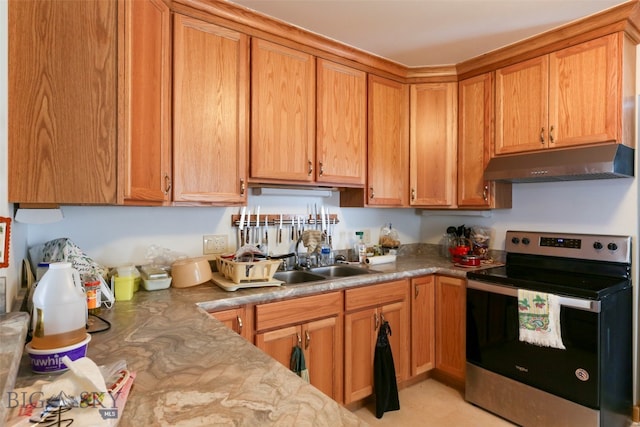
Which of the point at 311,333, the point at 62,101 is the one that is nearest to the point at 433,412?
the point at 311,333

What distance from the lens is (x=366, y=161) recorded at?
2.57 meters

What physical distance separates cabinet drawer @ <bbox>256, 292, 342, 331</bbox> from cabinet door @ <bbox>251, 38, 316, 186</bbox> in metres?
0.74

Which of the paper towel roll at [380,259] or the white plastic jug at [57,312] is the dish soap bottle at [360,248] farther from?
the white plastic jug at [57,312]

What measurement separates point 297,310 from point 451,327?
48.8 inches

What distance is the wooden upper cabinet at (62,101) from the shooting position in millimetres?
1182

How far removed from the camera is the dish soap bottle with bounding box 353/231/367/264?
8.77 feet

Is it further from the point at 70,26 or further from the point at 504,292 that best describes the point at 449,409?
the point at 70,26

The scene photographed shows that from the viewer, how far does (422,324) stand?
2520mm

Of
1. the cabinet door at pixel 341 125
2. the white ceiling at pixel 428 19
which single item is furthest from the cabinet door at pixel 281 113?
the white ceiling at pixel 428 19

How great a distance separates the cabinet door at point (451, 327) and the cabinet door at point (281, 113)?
1256 mm

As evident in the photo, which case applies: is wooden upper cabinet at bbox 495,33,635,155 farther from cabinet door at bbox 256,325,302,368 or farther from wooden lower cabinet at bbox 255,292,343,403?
cabinet door at bbox 256,325,302,368

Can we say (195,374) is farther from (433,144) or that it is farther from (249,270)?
(433,144)

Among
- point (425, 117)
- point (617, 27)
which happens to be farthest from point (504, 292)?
point (617, 27)

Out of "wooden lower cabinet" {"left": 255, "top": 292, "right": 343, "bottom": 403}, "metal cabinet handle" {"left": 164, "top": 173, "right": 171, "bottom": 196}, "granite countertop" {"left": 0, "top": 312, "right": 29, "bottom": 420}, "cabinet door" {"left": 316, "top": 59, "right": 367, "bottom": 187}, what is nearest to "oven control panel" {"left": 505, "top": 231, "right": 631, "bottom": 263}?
"cabinet door" {"left": 316, "top": 59, "right": 367, "bottom": 187}
